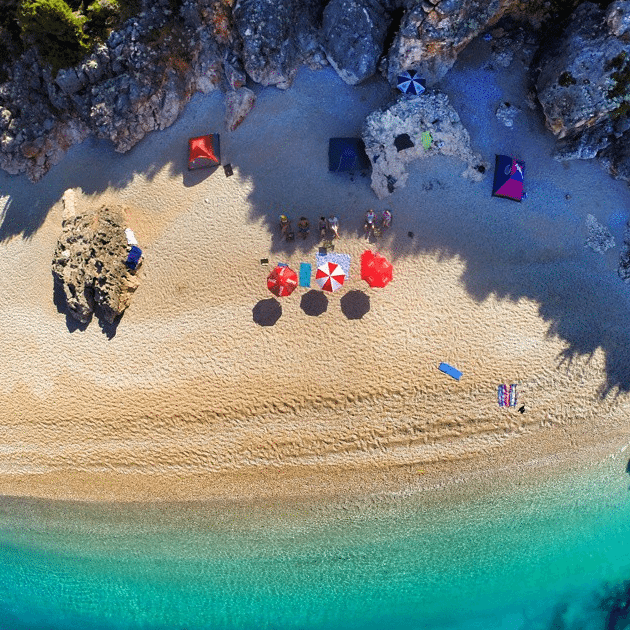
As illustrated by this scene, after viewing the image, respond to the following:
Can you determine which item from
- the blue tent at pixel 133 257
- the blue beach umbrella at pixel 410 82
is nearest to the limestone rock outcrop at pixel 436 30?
the blue beach umbrella at pixel 410 82

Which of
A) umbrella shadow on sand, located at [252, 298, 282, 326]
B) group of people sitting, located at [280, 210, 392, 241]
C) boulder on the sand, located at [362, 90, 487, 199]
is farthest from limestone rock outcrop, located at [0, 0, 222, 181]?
umbrella shadow on sand, located at [252, 298, 282, 326]

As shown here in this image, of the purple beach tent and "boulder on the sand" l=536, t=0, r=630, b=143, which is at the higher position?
"boulder on the sand" l=536, t=0, r=630, b=143

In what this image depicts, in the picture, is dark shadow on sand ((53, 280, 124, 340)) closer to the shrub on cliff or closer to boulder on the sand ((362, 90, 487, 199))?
the shrub on cliff

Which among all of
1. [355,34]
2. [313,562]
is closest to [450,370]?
[313,562]

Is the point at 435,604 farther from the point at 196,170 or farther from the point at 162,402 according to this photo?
the point at 196,170

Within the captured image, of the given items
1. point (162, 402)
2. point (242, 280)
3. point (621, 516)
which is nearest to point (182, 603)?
point (162, 402)

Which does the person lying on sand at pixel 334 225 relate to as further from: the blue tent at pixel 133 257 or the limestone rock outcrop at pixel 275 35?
the blue tent at pixel 133 257
